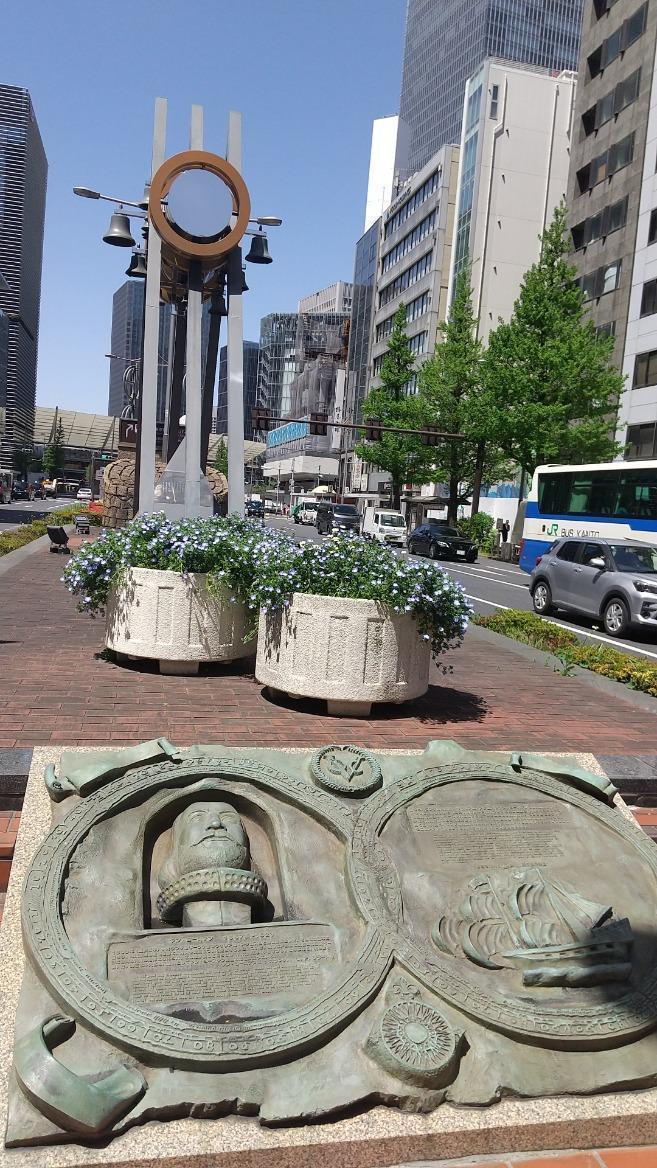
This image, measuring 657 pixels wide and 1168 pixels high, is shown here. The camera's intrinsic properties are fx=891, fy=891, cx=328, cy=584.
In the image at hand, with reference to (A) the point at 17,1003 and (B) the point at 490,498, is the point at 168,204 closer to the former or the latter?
(A) the point at 17,1003

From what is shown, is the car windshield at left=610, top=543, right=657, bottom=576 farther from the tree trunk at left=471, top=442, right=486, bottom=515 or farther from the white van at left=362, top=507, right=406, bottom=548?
the tree trunk at left=471, top=442, right=486, bottom=515

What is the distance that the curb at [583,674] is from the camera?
7.76m

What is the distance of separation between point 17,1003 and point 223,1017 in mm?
645

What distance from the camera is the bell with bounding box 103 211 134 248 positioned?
47.3ft

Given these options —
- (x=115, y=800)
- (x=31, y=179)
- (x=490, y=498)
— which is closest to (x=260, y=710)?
(x=115, y=800)

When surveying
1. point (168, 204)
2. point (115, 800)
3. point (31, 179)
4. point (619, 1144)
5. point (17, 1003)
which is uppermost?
point (31, 179)

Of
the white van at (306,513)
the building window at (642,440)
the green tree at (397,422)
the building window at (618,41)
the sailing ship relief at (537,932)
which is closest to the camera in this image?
the sailing ship relief at (537,932)

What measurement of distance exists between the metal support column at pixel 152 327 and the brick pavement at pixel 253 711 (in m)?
5.38

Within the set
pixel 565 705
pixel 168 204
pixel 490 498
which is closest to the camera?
pixel 565 705

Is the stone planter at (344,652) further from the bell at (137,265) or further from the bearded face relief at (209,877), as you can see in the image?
the bell at (137,265)

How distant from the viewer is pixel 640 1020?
2770 millimetres

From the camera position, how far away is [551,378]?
34.7 m

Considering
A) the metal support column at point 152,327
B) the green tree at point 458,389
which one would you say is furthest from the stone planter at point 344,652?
the green tree at point 458,389

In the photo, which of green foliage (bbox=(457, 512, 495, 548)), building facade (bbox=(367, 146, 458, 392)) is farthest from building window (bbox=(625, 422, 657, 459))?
building facade (bbox=(367, 146, 458, 392))
